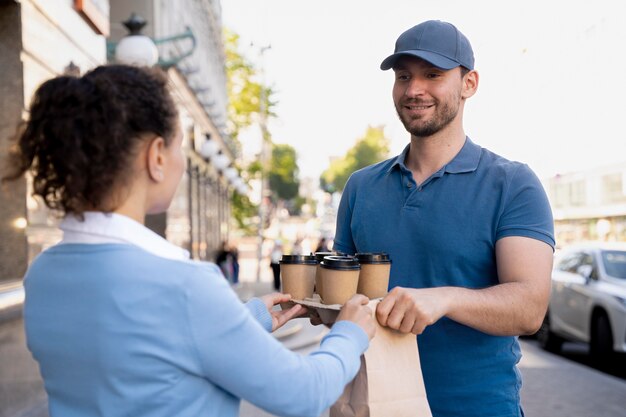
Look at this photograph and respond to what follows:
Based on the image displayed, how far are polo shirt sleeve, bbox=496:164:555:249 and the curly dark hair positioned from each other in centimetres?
107

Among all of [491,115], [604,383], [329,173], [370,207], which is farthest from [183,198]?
[329,173]

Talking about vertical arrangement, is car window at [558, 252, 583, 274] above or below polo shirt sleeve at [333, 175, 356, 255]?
below

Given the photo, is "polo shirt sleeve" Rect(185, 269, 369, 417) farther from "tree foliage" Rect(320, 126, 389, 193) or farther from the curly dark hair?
"tree foliage" Rect(320, 126, 389, 193)

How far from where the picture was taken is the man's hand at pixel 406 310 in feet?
5.59

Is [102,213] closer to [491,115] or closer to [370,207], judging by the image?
[370,207]

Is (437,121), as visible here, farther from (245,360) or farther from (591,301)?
(591,301)

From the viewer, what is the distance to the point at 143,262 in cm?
131

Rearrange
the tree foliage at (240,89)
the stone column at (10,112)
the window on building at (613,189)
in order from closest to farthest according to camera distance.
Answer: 1. the stone column at (10,112)
2. the window on building at (613,189)
3. the tree foliage at (240,89)

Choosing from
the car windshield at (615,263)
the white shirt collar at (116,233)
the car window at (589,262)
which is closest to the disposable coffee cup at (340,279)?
the white shirt collar at (116,233)

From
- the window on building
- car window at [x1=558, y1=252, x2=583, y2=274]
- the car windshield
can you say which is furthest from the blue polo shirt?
the window on building

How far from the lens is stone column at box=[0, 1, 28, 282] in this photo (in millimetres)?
5358

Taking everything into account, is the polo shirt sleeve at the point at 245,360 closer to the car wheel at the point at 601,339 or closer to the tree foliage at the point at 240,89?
the car wheel at the point at 601,339

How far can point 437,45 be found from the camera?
210 centimetres

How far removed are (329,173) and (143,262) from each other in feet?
311
